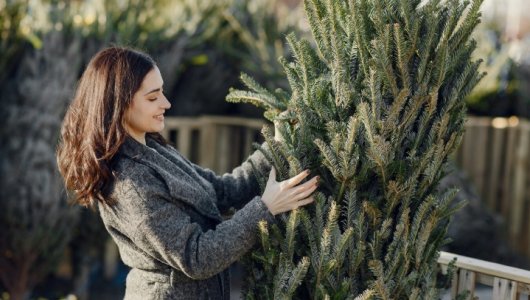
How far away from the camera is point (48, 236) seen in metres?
5.36

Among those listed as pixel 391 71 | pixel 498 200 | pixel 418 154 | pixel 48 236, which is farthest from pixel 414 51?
pixel 498 200

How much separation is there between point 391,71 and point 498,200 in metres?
5.50

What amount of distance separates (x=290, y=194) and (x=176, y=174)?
44 centimetres

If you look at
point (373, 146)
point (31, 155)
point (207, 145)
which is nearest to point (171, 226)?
point (373, 146)

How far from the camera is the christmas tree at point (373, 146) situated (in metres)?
2.42

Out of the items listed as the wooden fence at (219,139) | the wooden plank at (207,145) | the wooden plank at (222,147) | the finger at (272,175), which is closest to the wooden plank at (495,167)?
the wooden fence at (219,139)

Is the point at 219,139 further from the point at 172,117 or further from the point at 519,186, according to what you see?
the point at 519,186

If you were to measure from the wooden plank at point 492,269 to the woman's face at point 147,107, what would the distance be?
46.3 inches

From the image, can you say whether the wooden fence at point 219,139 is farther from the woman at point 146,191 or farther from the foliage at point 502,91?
the woman at point 146,191

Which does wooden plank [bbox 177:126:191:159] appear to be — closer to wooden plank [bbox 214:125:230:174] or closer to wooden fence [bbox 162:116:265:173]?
wooden fence [bbox 162:116:265:173]

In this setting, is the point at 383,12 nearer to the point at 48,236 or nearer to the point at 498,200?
the point at 48,236

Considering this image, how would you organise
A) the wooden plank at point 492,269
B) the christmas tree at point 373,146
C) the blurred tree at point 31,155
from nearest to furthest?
the christmas tree at point 373,146, the wooden plank at point 492,269, the blurred tree at point 31,155

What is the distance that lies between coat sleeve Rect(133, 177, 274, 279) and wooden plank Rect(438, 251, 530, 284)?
859mm

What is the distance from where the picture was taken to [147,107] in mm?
2629
